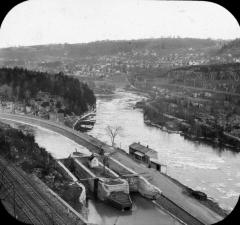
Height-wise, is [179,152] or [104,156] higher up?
[104,156]

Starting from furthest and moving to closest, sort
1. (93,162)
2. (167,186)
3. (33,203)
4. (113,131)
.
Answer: (113,131) → (93,162) → (167,186) → (33,203)

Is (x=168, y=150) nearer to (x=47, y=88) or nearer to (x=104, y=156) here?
(x=104, y=156)

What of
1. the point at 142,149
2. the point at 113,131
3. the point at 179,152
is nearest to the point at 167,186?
the point at 142,149

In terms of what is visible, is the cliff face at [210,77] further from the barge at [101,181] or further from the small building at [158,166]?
the barge at [101,181]

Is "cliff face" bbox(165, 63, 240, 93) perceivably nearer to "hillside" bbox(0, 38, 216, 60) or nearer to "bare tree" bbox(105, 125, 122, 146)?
"hillside" bbox(0, 38, 216, 60)

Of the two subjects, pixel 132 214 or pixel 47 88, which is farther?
pixel 47 88

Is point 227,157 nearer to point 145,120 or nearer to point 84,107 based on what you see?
point 145,120

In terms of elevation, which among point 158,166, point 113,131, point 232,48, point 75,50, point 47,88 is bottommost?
point 158,166

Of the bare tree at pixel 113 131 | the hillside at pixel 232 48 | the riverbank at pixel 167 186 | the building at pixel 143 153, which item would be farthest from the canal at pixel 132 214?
the hillside at pixel 232 48

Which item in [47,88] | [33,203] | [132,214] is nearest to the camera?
[33,203]
